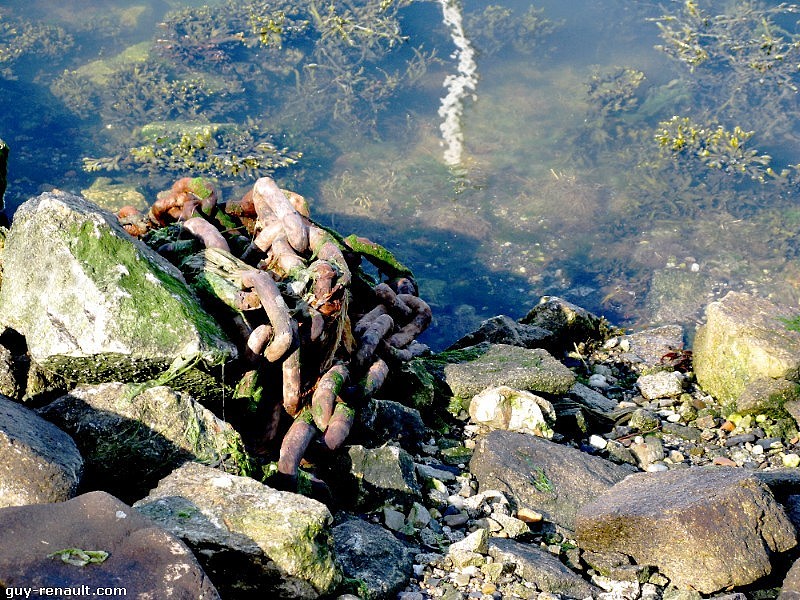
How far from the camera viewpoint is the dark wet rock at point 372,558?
3.04 m

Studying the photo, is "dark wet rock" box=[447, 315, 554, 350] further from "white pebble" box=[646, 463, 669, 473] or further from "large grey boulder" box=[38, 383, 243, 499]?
"large grey boulder" box=[38, 383, 243, 499]

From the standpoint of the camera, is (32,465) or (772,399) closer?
(32,465)

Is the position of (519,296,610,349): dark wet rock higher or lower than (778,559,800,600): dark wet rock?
lower

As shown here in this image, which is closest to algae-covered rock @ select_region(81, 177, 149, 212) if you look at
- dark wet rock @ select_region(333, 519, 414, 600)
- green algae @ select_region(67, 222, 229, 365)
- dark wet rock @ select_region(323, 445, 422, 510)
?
green algae @ select_region(67, 222, 229, 365)

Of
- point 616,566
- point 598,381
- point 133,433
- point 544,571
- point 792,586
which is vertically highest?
point 133,433

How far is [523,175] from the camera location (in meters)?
13.0

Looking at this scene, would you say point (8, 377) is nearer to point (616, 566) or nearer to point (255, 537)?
point (255, 537)

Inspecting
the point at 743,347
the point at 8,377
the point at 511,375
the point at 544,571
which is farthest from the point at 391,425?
the point at 743,347

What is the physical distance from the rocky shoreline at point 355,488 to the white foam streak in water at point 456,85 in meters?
8.87

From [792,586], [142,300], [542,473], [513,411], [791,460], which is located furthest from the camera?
[513,411]

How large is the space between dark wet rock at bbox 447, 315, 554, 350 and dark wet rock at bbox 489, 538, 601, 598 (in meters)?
3.10

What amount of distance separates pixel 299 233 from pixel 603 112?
11.3 metres

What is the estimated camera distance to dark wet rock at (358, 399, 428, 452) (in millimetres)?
4297

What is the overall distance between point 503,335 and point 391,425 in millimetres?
2261
